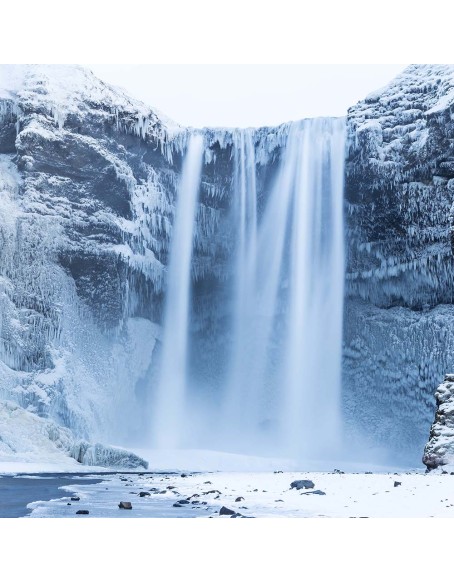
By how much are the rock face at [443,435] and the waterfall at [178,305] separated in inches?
621

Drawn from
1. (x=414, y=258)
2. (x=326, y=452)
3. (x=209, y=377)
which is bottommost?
(x=326, y=452)

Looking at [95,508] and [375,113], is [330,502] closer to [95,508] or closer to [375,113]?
[95,508]

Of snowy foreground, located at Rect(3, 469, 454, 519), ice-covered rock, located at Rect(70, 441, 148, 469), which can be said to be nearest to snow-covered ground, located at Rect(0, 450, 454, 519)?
snowy foreground, located at Rect(3, 469, 454, 519)

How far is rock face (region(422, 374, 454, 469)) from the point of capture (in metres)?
17.2

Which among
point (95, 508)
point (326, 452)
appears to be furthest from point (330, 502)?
point (326, 452)

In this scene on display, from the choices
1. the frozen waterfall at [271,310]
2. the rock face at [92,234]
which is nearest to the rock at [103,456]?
the rock face at [92,234]

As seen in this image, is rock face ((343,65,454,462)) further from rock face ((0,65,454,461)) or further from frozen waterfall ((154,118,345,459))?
frozen waterfall ((154,118,345,459))

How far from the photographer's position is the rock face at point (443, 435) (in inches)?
675

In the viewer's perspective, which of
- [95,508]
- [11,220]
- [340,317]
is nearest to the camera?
[95,508]

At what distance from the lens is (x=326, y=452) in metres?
30.9

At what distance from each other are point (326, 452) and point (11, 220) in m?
16.5

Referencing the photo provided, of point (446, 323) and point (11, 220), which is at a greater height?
point (11, 220)

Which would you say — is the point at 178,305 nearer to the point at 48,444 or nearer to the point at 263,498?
the point at 48,444

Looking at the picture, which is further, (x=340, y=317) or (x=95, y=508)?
(x=340, y=317)
